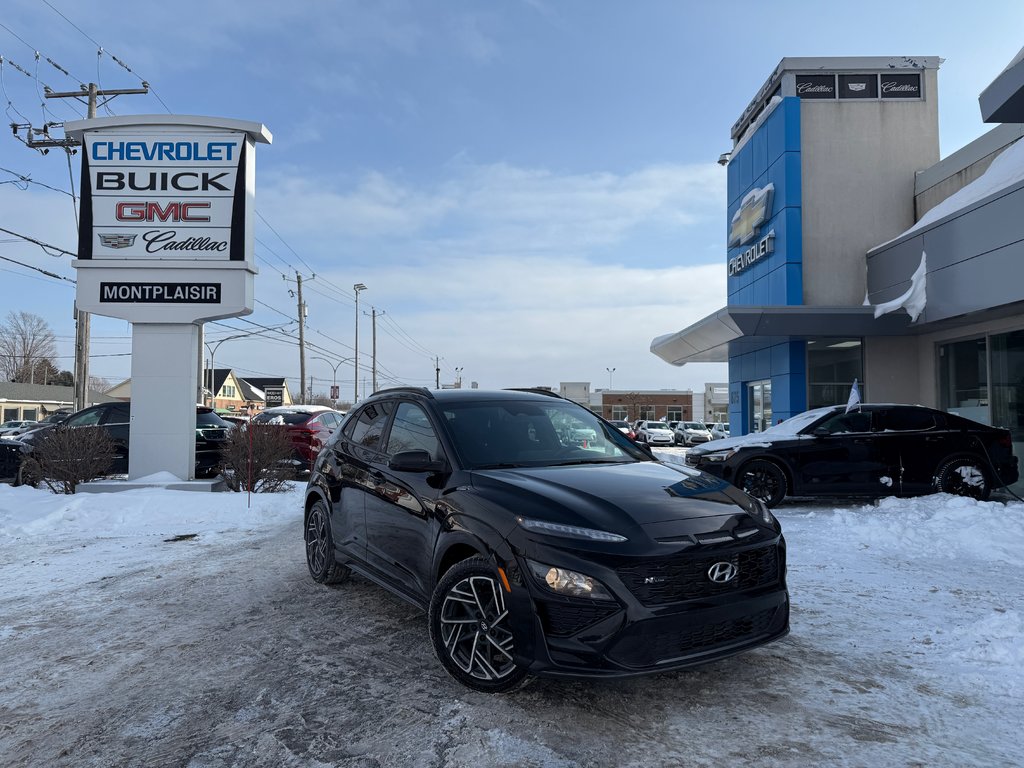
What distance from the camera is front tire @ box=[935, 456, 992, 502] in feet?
31.9

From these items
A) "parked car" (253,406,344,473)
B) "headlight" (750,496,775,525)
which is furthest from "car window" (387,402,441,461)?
"parked car" (253,406,344,473)

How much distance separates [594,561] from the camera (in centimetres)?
309

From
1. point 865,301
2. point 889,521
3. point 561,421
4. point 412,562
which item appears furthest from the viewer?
point 865,301

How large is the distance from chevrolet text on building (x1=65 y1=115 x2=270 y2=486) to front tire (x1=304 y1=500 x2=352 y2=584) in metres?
6.86

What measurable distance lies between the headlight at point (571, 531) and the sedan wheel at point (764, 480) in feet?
23.5

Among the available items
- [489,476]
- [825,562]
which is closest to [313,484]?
[489,476]

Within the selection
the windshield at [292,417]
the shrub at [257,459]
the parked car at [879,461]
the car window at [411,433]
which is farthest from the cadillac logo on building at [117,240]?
the parked car at [879,461]

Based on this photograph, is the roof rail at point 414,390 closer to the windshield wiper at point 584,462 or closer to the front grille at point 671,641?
the windshield wiper at point 584,462

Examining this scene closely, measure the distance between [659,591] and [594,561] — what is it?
12.9 inches

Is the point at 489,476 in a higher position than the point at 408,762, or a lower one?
higher

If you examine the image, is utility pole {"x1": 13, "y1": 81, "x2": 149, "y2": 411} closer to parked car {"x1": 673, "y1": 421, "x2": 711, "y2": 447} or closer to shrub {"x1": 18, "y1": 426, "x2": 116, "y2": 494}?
shrub {"x1": 18, "y1": 426, "x2": 116, "y2": 494}

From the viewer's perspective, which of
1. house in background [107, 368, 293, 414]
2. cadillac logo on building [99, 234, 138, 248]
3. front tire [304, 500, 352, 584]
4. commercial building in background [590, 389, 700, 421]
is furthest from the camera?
house in background [107, 368, 293, 414]

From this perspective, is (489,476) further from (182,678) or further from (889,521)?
(889,521)

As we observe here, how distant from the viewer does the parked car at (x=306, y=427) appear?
44.5ft
